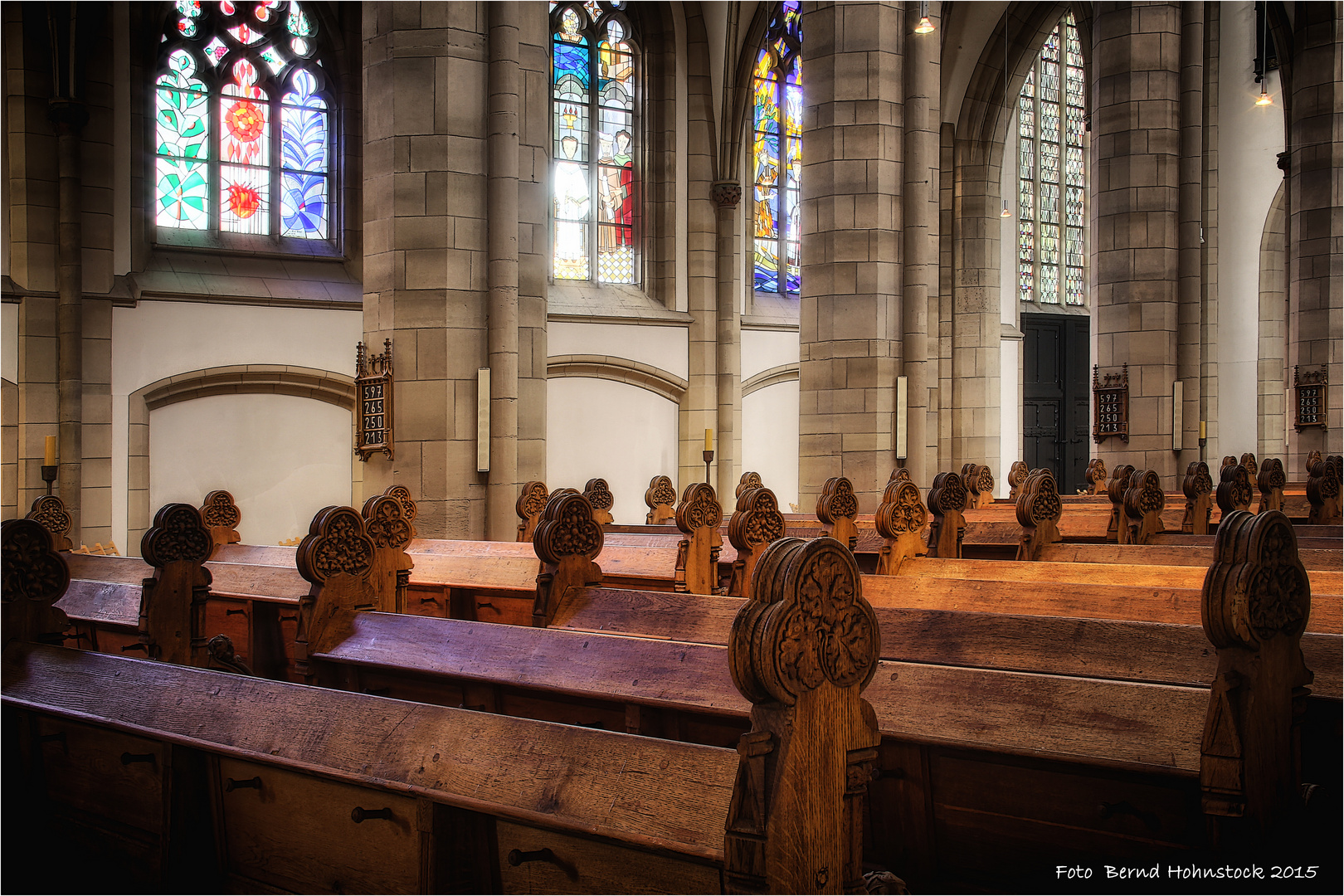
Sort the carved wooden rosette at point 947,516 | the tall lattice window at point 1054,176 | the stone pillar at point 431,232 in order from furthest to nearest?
the tall lattice window at point 1054,176 < the stone pillar at point 431,232 < the carved wooden rosette at point 947,516

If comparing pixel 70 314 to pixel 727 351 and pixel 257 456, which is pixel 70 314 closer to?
pixel 257 456

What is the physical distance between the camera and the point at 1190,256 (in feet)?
39.7

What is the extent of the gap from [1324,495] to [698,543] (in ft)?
14.9

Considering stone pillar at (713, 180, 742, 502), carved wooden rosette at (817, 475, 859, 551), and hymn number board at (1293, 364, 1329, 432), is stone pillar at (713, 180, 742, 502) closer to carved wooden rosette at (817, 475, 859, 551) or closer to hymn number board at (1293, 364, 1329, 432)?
hymn number board at (1293, 364, 1329, 432)

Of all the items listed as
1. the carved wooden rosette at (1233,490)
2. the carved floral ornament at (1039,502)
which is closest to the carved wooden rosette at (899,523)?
the carved floral ornament at (1039,502)

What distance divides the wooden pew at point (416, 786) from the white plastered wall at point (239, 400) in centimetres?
818

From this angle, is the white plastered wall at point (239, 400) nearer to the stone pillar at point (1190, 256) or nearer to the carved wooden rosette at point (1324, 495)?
the carved wooden rosette at point (1324, 495)

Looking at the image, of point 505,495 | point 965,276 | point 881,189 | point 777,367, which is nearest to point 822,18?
point 881,189

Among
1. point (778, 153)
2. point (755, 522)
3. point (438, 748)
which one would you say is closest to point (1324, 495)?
point (755, 522)

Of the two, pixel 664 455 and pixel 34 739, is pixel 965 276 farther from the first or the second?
pixel 34 739

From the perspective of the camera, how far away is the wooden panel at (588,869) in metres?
2.04

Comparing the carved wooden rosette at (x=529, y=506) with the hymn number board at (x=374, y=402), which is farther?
the hymn number board at (x=374, y=402)

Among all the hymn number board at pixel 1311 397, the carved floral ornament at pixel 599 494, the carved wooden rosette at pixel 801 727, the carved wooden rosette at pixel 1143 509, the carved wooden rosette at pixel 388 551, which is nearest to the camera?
the carved wooden rosette at pixel 801 727

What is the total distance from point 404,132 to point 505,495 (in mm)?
2716
